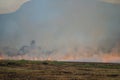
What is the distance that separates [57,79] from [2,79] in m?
5.23

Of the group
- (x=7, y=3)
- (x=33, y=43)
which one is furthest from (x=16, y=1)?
(x=33, y=43)

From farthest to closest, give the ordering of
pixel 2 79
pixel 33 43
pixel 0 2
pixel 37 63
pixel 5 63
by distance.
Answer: pixel 37 63 < pixel 5 63 < pixel 33 43 < pixel 0 2 < pixel 2 79

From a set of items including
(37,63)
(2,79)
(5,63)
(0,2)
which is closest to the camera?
(2,79)

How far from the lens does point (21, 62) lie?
5500cm

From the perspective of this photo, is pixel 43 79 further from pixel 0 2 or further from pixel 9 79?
pixel 0 2

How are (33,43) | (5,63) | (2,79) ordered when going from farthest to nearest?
(5,63)
(33,43)
(2,79)

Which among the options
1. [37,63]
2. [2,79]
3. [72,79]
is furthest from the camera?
[37,63]

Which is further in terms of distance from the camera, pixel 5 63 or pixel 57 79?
pixel 5 63

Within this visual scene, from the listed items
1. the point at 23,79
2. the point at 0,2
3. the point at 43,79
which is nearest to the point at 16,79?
the point at 23,79

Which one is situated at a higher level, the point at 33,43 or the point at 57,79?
the point at 33,43

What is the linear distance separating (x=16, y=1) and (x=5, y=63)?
13771 millimetres

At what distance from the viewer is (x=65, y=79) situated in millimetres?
25812

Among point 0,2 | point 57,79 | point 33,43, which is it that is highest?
point 0,2

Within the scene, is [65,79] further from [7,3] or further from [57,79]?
[7,3]
